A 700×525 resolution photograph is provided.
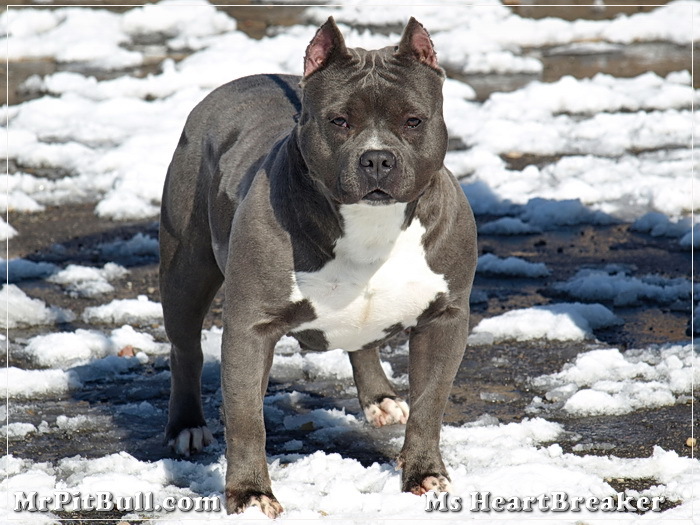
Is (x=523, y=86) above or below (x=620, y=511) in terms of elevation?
below

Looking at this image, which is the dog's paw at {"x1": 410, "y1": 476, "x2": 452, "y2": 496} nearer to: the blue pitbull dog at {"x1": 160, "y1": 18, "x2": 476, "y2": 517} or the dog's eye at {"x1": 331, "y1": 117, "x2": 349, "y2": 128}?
the blue pitbull dog at {"x1": 160, "y1": 18, "x2": 476, "y2": 517}

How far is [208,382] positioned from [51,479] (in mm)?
1585

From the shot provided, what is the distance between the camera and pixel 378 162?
420 cm

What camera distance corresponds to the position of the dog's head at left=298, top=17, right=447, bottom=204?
425 cm

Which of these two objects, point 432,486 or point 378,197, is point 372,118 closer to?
point 378,197

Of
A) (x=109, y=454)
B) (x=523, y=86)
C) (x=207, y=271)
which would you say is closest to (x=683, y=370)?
(x=207, y=271)

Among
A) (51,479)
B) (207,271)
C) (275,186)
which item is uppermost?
(275,186)

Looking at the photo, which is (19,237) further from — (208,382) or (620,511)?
(620,511)

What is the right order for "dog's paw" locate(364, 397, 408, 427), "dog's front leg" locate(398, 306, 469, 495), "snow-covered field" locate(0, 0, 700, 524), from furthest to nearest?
"dog's paw" locate(364, 397, 408, 427)
"snow-covered field" locate(0, 0, 700, 524)
"dog's front leg" locate(398, 306, 469, 495)

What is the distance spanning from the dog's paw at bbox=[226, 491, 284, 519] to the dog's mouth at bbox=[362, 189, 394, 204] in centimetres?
123

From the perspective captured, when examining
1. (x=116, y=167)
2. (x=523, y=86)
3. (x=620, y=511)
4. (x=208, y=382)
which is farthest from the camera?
(x=523, y=86)

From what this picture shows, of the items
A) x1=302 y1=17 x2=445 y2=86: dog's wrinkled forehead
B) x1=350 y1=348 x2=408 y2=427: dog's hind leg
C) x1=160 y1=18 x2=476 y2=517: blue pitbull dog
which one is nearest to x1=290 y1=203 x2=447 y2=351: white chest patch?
x1=160 y1=18 x2=476 y2=517: blue pitbull dog

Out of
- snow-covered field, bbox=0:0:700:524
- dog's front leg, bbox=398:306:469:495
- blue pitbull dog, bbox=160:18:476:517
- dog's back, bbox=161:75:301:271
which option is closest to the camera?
blue pitbull dog, bbox=160:18:476:517

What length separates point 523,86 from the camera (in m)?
13.6
